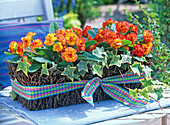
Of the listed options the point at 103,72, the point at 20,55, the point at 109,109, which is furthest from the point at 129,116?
the point at 20,55

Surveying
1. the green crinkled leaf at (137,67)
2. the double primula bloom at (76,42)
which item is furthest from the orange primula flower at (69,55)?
the green crinkled leaf at (137,67)

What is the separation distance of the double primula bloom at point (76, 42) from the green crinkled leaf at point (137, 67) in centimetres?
4

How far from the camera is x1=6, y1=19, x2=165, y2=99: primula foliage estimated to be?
2.62 feet

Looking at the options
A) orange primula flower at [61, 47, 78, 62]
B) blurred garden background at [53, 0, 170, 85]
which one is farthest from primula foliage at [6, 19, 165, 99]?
blurred garden background at [53, 0, 170, 85]

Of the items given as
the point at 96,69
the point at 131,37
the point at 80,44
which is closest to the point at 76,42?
the point at 80,44

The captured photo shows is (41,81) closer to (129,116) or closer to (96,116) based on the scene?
(96,116)

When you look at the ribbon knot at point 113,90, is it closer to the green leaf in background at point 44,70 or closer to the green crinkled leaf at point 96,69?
the green crinkled leaf at point 96,69

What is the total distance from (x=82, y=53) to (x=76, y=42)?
0.05 m

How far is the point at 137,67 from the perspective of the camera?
886 mm

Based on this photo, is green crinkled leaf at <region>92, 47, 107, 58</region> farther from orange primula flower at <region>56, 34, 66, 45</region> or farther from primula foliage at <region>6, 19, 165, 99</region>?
orange primula flower at <region>56, 34, 66, 45</region>

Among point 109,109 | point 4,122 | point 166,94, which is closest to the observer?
point 4,122

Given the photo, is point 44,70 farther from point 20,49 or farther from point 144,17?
point 144,17

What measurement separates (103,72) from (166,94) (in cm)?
30

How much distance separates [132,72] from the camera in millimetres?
928
